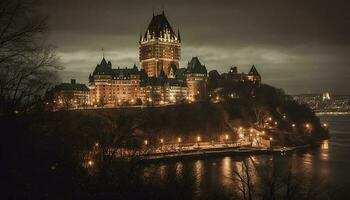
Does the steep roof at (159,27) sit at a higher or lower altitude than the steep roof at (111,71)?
higher

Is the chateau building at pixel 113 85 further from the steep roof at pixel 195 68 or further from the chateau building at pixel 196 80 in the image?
the steep roof at pixel 195 68

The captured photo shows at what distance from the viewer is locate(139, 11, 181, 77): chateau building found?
308 ft

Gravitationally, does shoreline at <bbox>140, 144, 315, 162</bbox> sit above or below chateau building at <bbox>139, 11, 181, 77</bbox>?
below

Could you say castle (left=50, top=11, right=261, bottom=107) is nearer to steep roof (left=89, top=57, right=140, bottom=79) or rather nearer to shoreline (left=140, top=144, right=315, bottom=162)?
steep roof (left=89, top=57, right=140, bottom=79)

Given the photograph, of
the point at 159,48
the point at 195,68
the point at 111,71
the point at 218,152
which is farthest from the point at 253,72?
the point at 218,152

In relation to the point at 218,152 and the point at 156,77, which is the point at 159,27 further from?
the point at 218,152

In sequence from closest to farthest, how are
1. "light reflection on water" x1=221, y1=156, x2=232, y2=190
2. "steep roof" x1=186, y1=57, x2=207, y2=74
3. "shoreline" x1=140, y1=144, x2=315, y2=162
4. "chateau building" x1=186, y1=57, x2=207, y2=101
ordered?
"light reflection on water" x1=221, y1=156, x2=232, y2=190 < "shoreline" x1=140, y1=144, x2=315, y2=162 < "chateau building" x1=186, y1=57, x2=207, y2=101 < "steep roof" x1=186, y1=57, x2=207, y2=74

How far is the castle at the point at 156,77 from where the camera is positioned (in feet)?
251

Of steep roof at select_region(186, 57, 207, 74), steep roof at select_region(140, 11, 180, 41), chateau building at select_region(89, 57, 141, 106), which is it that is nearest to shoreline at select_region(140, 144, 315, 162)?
chateau building at select_region(89, 57, 141, 106)

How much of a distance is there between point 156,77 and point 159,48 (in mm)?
11342

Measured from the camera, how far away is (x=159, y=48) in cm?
9375

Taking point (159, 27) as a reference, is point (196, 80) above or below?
below

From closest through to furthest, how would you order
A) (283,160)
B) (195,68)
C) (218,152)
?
(283,160) < (218,152) < (195,68)

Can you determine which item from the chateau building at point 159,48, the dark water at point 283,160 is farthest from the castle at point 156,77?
the dark water at point 283,160
